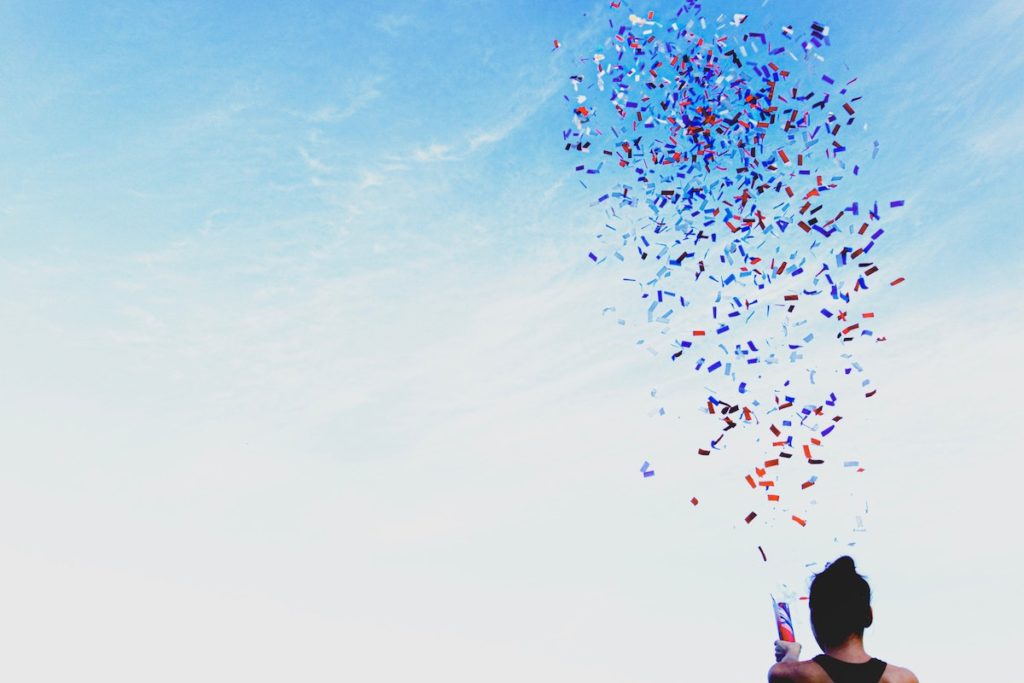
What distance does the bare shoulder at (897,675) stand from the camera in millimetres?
4590

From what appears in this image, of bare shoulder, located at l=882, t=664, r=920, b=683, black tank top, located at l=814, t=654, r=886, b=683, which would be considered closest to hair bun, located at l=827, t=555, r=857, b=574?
black tank top, located at l=814, t=654, r=886, b=683

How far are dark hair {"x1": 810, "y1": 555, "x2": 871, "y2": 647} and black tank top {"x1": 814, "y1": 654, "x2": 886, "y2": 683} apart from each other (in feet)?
0.27

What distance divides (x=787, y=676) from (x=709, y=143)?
27.7ft

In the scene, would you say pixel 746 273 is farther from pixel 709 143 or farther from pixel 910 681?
pixel 910 681

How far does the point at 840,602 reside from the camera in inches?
175

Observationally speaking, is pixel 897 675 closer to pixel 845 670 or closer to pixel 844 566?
pixel 845 670

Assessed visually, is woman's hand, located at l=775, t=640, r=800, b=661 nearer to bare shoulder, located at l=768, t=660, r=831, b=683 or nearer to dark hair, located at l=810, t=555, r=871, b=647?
bare shoulder, located at l=768, t=660, r=831, b=683

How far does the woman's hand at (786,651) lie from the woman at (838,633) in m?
0.02

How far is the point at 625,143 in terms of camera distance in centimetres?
→ 1212

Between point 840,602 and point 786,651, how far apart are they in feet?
1.37

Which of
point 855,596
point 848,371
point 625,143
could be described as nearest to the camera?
point 855,596

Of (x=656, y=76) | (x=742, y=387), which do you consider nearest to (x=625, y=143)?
(x=656, y=76)

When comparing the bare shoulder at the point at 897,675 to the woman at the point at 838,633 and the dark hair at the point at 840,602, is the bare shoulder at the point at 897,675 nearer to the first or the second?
the woman at the point at 838,633

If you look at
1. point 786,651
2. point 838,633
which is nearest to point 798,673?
point 786,651
